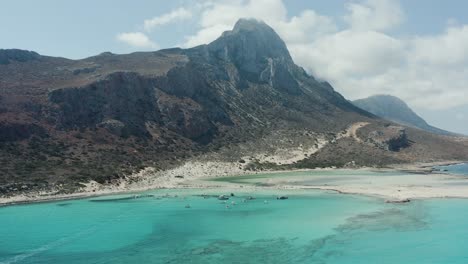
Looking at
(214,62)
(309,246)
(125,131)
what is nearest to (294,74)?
(214,62)

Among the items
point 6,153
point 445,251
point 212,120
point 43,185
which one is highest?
point 212,120

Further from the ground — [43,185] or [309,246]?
[43,185]

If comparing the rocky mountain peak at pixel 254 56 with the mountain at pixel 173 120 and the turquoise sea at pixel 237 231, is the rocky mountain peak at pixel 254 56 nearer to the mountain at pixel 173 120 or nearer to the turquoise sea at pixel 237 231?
the mountain at pixel 173 120

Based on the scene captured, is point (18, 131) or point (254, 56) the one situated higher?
point (254, 56)

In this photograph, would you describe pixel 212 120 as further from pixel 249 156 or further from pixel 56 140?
pixel 56 140

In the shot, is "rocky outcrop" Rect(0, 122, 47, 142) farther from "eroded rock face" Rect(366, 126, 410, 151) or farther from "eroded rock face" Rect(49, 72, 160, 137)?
"eroded rock face" Rect(366, 126, 410, 151)

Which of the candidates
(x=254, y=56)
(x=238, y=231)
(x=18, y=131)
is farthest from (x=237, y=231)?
(x=254, y=56)

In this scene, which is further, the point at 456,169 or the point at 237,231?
the point at 456,169

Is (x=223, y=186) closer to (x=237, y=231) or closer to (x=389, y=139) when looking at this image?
(x=237, y=231)

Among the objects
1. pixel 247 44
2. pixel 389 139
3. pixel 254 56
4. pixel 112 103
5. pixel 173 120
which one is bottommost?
pixel 389 139
